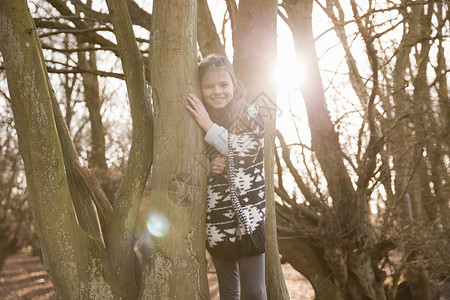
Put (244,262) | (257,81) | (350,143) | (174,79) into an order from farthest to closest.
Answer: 1. (350,143)
2. (257,81)
3. (244,262)
4. (174,79)

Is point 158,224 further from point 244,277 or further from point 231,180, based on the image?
point 244,277

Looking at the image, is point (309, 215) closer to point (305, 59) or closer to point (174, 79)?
point (305, 59)

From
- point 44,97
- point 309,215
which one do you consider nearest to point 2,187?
point 309,215

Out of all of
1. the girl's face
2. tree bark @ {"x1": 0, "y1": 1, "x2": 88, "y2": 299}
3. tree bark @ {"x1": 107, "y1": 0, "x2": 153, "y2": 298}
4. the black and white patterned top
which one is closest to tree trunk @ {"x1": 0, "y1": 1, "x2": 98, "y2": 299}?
tree bark @ {"x1": 0, "y1": 1, "x2": 88, "y2": 299}

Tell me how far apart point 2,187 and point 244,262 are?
1304 cm

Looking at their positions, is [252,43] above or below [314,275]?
above

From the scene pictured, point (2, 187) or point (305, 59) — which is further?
point (2, 187)

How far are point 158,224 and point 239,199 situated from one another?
1.46 feet

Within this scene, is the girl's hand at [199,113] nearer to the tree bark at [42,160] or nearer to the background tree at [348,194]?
the tree bark at [42,160]

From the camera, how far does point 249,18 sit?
3.02m

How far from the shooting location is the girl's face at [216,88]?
236 centimetres

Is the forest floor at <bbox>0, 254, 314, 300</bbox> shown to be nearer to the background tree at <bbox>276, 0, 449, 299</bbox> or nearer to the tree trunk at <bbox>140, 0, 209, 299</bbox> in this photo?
the background tree at <bbox>276, 0, 449, 299</bbox>

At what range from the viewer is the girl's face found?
2363 mm

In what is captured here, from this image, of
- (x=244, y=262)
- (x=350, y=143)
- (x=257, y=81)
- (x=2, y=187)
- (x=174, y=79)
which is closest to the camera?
(x=174, y=79)
